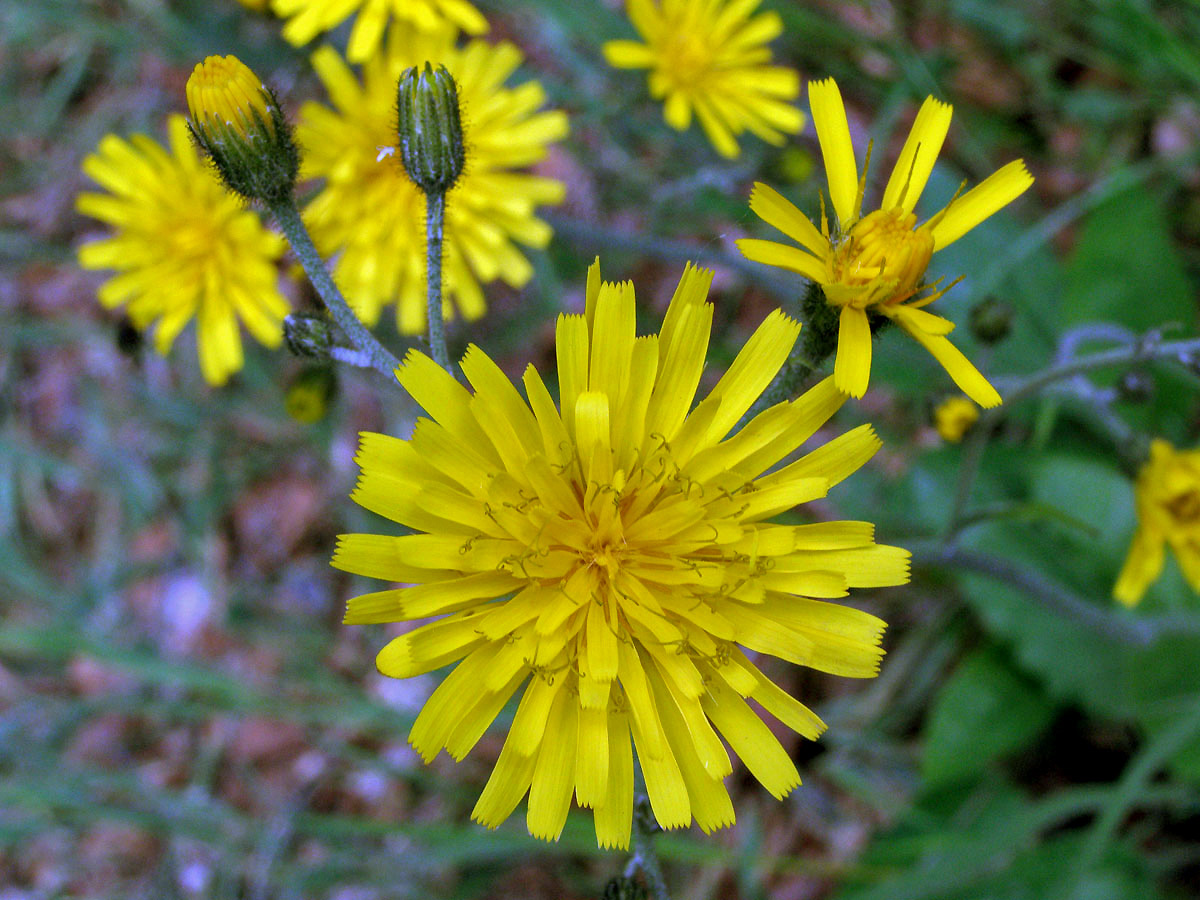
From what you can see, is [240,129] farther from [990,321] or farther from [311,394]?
[990,321]

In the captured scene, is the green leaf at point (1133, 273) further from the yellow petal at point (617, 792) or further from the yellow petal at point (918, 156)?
the yellow petal at point (617, 792)

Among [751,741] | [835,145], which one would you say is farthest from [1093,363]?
[751,741]

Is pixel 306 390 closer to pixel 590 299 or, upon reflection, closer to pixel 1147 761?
pixel 590 299

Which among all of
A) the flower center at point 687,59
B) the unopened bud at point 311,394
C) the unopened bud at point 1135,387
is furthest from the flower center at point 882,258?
the flower center at point 687,59

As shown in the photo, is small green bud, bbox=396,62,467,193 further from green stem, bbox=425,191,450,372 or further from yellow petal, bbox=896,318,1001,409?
yellow petal, bbox=896,318,1001,409

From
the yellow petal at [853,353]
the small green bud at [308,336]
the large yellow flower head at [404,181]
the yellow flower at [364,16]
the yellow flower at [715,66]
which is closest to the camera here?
the yellow petal at [853,353]
